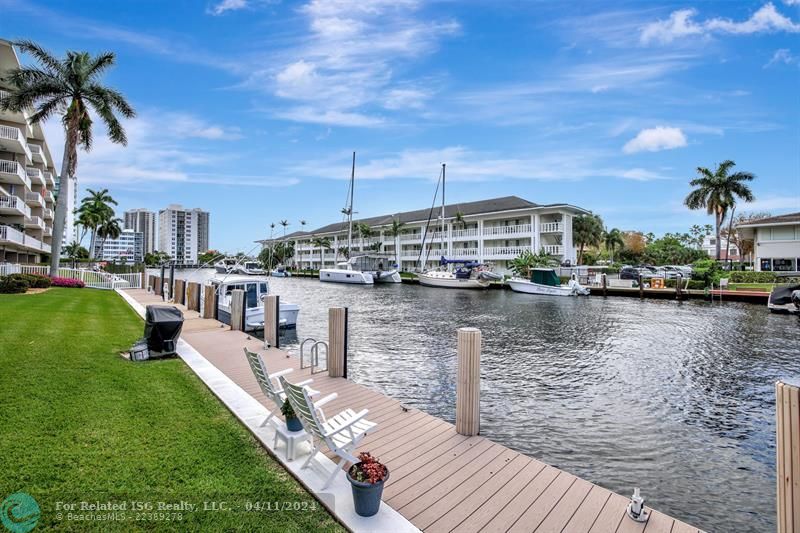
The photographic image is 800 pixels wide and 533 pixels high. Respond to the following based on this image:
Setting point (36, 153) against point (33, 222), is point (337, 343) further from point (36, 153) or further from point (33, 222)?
point (36, 153)

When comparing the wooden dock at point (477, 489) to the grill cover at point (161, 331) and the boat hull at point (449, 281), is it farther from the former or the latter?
the boat hull at point (449, 281)

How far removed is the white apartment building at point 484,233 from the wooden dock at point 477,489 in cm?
4943

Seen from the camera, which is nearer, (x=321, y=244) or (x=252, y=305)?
(x=252, y=305)

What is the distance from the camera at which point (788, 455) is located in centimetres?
282

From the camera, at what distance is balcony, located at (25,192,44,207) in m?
40.6

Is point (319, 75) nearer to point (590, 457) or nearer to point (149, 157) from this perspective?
point (149, 157)

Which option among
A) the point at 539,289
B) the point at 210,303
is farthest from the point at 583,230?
the point at 210,303

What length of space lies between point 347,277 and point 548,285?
30281mm

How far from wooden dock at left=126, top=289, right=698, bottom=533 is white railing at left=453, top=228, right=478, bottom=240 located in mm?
55599

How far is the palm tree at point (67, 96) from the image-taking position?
26.1 metres

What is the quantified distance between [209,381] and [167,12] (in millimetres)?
12832

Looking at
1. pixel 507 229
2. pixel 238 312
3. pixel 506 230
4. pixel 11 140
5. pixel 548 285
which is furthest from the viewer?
pixel 506 230

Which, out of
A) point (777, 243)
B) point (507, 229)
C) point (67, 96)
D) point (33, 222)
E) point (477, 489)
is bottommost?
point (477, 489)

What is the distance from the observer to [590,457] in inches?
265
